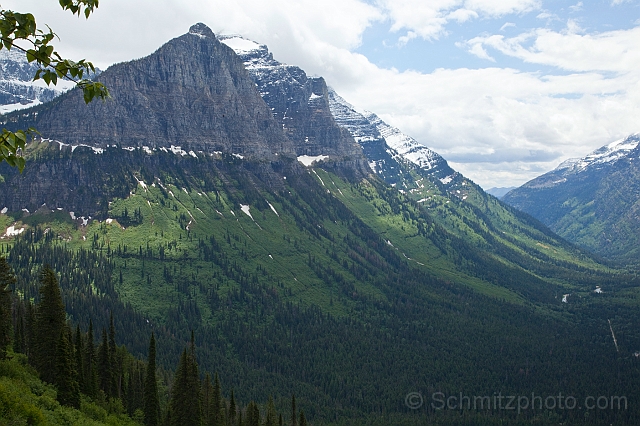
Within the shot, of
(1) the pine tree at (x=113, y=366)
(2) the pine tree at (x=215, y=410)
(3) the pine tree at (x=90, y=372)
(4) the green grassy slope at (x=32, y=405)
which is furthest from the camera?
(2) the pine tree at (x=215, y=410)

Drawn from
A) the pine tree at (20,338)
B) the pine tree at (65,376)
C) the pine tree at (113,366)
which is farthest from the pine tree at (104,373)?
the pine tree at (65,376)

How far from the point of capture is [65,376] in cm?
6825

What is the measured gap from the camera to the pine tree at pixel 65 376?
68.1 metres

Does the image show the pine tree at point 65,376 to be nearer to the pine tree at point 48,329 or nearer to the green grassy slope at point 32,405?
the green grassy slope at point 32,405

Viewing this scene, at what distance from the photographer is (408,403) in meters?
197

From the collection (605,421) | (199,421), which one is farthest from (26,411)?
(605,421)

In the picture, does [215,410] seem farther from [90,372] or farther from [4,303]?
[4,303]

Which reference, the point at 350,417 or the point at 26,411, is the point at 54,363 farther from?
the point at 350,417

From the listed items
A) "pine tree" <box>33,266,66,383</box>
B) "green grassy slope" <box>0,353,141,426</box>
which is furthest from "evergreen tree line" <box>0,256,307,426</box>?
"green grassy slope" <box>0,353,141,426</box>

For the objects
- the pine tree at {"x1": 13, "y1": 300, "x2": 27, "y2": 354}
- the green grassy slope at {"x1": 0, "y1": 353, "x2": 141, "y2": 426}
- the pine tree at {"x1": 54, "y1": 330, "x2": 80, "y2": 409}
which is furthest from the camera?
the pine tree at {"x1": 13, "y1": 300, "x2": 27, "y2": 354}

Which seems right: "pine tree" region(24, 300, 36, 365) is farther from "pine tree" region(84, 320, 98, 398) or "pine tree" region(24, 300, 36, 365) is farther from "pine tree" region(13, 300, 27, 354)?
"pine tree" region(84, 320, 98, 398)

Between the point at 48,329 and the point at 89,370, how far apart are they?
20.9m

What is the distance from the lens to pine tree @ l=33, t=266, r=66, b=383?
72.6 meters

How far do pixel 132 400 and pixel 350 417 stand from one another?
99.9 meters
